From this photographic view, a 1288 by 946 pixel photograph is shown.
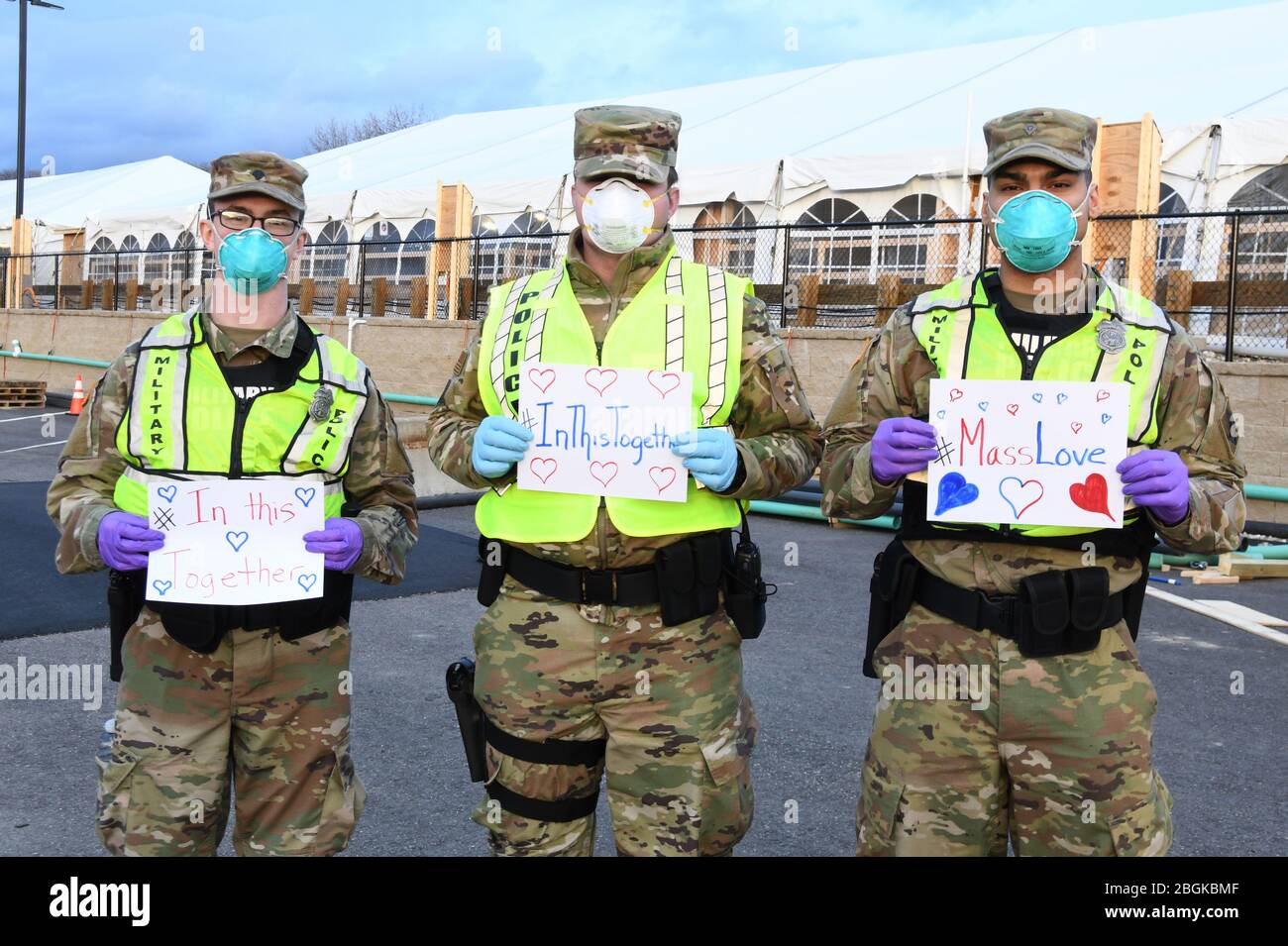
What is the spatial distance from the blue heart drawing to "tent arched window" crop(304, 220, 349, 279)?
69.2 feet

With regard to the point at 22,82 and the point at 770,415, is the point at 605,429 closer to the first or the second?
the point at 770,415

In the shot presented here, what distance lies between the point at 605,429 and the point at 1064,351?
101 centimetres

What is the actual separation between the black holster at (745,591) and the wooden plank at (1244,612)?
18.6 ft

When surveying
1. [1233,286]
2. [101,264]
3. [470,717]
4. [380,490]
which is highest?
[101,264]

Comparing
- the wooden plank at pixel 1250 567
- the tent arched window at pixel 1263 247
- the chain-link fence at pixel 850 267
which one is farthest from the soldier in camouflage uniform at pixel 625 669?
the tent arched window at pixel 1263 247

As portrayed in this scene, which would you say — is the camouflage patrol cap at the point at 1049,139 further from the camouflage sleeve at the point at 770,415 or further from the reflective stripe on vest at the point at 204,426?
the reflective stripe on vest at the point at 204,426

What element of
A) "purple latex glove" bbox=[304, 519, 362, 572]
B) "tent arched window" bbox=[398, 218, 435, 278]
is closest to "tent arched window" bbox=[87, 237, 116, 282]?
"tent arched window" bbox=[398, 218, 435, 278]

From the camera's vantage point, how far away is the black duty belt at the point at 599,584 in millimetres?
2768

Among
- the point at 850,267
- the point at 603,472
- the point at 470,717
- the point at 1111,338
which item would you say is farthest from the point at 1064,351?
the point at 850,267

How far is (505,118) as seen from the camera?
2852 cm

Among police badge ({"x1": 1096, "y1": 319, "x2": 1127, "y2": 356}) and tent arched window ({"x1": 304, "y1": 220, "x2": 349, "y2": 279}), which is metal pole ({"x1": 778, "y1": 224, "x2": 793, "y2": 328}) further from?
police badge ({"x1": 1096, "y1": 319, "x2": 1127, "y2": 356})

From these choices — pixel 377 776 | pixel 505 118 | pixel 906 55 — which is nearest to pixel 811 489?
pixel 377 776

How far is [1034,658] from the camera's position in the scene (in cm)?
258
